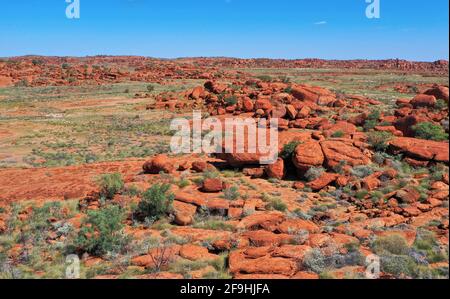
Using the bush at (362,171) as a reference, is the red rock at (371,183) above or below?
below

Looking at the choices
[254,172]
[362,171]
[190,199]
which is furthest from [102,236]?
[362,171]

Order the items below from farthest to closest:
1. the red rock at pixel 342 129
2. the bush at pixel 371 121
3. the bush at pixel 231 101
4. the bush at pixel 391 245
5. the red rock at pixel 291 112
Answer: the bush at pixel 231 101
the red rock at pixel 291 112
the bush at pixel 371 121
the red rock at pixel 342 129
the bush at pixel 391 245

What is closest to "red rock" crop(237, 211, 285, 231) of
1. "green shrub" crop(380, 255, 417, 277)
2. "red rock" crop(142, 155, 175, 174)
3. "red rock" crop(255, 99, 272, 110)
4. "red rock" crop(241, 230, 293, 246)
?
"red rock" crop(241, 230, 293, 246)

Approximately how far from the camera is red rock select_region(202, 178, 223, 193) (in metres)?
14.0

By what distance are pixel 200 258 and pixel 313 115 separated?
20228 mm

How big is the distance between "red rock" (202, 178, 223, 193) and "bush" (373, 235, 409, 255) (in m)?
6.22

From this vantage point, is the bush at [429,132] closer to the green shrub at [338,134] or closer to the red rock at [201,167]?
the green shrub at [338,134]

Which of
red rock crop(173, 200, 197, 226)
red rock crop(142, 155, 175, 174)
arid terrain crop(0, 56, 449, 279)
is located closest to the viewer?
arid terrain crop(0, 56, 449, 279)

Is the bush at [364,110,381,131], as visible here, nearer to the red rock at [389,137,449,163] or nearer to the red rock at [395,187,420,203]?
the red rock at [389,137,449,163]

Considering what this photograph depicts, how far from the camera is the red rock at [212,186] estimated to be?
14.0 meters

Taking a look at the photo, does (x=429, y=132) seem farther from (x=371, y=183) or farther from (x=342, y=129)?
(x=371, y=183)

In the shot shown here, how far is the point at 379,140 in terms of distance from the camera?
57.8ft

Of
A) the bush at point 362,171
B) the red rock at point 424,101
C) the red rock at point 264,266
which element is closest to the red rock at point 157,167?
the bush at point 362,171

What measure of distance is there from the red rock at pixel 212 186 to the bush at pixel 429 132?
34.3 ft
